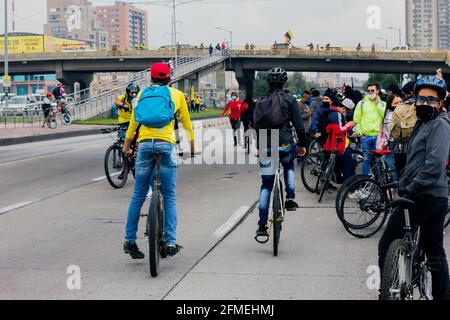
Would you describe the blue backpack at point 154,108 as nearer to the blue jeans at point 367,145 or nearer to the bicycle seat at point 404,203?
the bicycle seat at point 404,203

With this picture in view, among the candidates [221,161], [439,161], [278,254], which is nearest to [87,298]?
[278,254]

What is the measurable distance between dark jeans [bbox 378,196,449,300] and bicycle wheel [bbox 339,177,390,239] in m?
3.21

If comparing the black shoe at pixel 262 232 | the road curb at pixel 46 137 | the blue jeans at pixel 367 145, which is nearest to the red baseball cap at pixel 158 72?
the black shoe at pixel 262 232

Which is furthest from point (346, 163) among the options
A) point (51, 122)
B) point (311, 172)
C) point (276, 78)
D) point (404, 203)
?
point (51, 122)

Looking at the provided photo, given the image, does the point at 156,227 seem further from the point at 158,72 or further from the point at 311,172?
the point at 311,172

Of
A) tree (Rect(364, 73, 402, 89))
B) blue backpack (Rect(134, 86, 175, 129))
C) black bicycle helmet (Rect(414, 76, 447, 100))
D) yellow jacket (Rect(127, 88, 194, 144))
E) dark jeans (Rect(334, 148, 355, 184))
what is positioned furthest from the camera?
tree (Rect(364, 73, 402, 89))

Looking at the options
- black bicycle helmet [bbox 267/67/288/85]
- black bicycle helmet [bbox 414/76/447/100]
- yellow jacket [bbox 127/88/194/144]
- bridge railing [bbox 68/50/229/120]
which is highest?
bridge railing [bbox 68/50/229/120]

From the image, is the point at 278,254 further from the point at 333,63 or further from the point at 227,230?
the point at 333,63

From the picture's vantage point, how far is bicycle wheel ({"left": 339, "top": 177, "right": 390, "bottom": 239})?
870cm

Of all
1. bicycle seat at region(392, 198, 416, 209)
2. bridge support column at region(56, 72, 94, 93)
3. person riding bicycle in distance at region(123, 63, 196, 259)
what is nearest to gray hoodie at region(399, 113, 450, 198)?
bicycle seat at region(392, 198, 416, 209)

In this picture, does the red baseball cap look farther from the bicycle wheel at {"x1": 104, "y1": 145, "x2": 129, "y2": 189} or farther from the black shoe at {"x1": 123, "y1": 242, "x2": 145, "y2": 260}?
the bicycle wheel at {"x1": 104, "y1": 145, "x2": 129, "y2": 189}

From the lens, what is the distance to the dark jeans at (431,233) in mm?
5297

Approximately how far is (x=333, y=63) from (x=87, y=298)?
7215 centimetres

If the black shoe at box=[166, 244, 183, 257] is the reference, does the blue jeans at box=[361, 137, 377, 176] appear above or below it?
above
